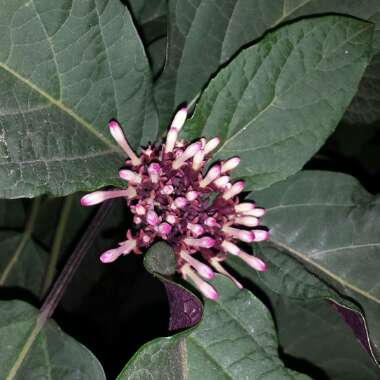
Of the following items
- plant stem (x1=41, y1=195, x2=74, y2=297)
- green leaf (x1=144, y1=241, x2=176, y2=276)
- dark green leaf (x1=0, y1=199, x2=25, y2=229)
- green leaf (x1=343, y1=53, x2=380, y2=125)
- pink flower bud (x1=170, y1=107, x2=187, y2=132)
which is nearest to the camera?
green leaf (x1=144, y1=241, x2=176, y2=276)

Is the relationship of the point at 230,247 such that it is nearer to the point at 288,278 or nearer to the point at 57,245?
the point at 288,278

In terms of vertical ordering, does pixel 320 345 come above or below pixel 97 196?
below

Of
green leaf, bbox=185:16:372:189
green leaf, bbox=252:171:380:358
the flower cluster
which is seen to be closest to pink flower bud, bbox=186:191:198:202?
the flower cluster

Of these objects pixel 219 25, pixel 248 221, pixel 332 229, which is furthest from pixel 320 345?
pixel 219 25

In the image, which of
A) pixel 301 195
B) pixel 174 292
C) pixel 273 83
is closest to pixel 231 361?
pixel 174 292

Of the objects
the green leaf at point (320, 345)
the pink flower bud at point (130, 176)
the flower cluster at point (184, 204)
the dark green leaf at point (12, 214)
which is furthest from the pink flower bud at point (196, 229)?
the dark green leaf at point (12, 214)

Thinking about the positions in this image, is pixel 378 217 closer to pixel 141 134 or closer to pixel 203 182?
pixel 203 182

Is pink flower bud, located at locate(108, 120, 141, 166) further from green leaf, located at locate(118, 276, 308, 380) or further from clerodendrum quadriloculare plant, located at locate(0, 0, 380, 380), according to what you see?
green leaf, located at locate(118, 276, 308, 380)

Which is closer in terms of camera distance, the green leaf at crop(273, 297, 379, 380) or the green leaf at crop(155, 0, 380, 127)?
the green leaf at crop(155, 0, 380, 127)
